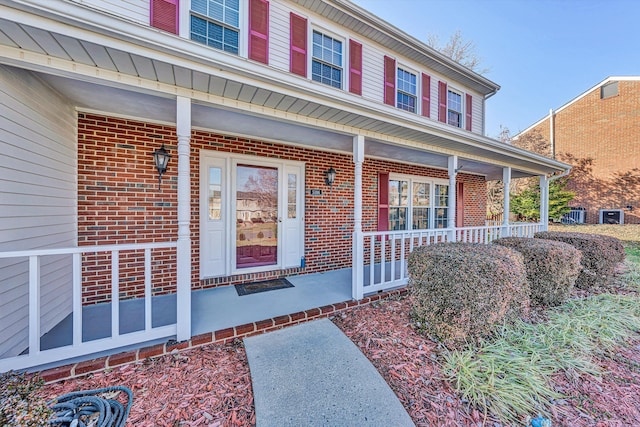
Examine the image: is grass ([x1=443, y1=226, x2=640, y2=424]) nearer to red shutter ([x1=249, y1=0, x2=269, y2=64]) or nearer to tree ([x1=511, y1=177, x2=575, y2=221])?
red shutter ([x1=249, y1=0, x2=269, y2=64])

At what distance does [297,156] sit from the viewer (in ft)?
15.7

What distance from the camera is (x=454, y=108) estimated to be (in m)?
6.85

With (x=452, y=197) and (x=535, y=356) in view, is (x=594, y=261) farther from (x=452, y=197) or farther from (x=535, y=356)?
(x=535, y=356)

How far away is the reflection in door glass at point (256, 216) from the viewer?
14.3 ft

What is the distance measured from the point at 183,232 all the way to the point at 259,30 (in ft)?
11.4

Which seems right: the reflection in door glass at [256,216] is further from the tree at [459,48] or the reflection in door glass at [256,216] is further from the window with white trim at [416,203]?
the tree at [459,48]

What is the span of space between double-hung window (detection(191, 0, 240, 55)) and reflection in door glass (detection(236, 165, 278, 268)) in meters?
1.87

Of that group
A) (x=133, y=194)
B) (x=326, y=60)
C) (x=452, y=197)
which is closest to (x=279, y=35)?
(x=326, y=60)

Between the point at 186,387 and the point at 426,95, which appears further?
the point at 426,95

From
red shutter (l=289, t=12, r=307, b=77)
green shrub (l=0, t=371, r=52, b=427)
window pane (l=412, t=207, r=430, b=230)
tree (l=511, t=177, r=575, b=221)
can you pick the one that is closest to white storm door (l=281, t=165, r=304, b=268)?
red shutter (l=289, t=12, r=307, b=77)

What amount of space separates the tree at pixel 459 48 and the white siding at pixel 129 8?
13.0 meters

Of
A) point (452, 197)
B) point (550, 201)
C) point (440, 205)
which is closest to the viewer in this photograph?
point (452, 197)

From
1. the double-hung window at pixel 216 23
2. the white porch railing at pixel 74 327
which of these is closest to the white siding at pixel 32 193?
the white porch railing at pixel 74 327

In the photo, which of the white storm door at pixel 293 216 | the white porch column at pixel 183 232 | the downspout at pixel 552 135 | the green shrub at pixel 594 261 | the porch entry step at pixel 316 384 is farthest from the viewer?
the downspout at pixel 552 135
